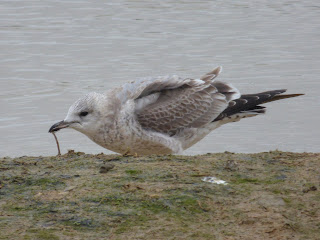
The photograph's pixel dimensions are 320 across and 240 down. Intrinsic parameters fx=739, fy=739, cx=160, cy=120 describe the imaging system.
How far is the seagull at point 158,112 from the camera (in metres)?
7.70

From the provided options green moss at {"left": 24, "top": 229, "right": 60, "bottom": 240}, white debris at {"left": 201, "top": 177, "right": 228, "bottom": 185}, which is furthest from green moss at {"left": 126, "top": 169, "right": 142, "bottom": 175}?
green moss at {"left": 24, "top": 229, "right": 60, "bottom": 240}

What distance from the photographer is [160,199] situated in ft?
17.5

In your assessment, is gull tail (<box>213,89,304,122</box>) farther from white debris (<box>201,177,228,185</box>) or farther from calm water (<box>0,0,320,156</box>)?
white debris (<box>201,177,228,185</box>)

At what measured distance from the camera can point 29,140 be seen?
10.6 metres

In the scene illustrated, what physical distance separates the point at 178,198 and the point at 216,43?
1033 cm

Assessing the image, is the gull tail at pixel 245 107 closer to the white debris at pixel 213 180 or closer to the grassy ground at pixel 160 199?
the grassy ground at pixel 160 199

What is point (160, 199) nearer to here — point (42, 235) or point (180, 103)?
point (42, 235)

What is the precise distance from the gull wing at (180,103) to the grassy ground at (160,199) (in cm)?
161

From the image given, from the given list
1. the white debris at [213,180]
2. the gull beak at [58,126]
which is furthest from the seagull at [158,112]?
the white debris at [213,180]

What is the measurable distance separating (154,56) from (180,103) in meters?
6.16

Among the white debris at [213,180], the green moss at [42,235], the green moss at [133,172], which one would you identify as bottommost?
the white debris at [213,180]

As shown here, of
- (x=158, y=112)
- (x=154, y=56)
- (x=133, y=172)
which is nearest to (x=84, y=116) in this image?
(x=158, y=112)

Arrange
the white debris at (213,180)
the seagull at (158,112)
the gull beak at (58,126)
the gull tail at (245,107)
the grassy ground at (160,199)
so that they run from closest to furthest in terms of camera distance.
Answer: the grassy ground at (160,199), the white debris at (213,180), the gull beak at (58,126), the seagull at (158,112), the gull tail at (245,107)

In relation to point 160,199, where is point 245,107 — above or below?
below
